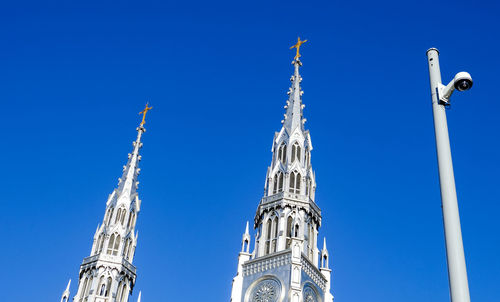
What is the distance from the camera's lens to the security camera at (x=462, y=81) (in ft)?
41.1

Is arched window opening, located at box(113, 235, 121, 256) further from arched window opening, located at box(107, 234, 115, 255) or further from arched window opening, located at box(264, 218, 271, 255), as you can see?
arched window opening, located at box(264, 218, 271, 255)

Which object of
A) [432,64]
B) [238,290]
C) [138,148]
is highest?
[138,148]

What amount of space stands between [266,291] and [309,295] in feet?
9.53

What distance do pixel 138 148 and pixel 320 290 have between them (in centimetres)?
2734

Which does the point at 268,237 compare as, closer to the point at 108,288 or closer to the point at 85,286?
the point at 108,288

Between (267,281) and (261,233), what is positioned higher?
(261,233)

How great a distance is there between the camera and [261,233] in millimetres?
47281

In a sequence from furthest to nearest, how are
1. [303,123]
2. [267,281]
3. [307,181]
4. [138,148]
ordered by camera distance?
[138,148] → [303,123] → [307,181] → [267,281]

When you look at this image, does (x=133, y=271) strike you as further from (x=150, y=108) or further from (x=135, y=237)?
(x=150, y=108)

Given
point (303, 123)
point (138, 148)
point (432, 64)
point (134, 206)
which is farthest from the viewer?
point (138, 148)

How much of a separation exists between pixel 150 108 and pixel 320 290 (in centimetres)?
3204

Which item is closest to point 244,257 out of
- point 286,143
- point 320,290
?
→ point 320,290

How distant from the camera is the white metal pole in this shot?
11.2m

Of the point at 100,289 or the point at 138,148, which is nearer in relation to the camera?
the point at 100,289
